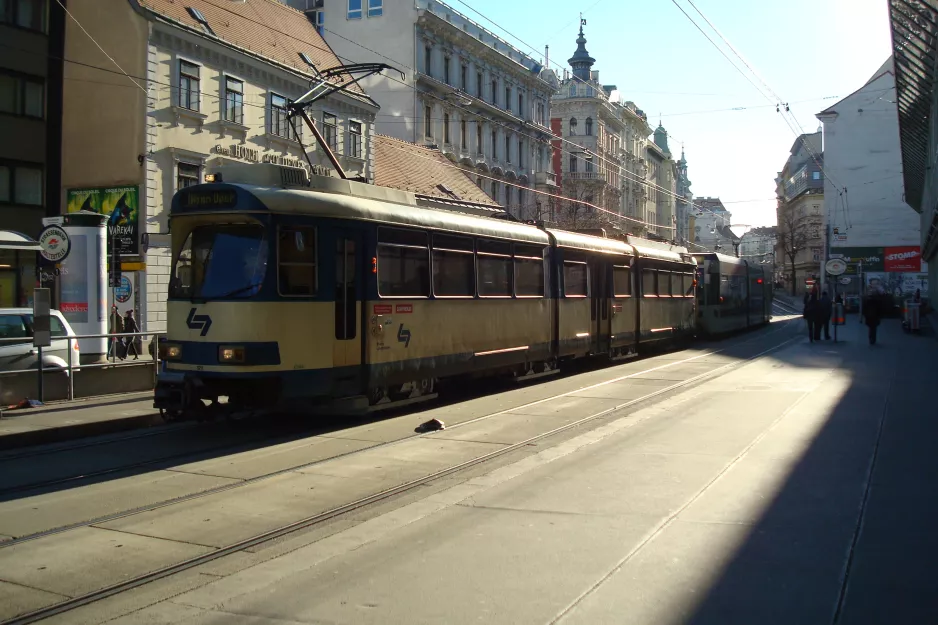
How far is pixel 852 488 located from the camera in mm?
7797

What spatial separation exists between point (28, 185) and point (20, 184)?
26 centimetres

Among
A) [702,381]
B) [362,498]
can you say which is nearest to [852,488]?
[362,498]

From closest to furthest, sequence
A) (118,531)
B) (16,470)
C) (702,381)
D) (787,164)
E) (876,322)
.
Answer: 1. (118,531)
2. (16,470)
3. (702,381)
4. (876,322)
5. (787,164)

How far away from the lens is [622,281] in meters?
21.4

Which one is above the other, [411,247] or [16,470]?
[411,247]

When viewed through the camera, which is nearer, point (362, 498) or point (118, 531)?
point (118, 531)

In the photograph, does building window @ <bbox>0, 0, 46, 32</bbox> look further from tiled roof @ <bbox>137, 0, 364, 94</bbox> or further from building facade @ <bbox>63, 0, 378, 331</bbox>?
tiled roof @ <bbox>137, 0, 364, 94</bbox>

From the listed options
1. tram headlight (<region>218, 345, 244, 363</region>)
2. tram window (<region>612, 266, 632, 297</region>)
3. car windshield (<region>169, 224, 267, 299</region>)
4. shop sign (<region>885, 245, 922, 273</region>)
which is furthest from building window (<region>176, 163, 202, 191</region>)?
shop sign (<region>885, 245, 922, 273</region>)

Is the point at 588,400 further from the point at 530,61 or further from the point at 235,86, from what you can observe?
the point at 530,61

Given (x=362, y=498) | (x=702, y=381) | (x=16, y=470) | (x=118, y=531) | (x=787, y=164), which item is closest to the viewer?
(x=118, y=531)

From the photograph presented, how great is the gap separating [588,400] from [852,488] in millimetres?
6602

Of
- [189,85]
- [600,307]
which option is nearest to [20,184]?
[189,85]

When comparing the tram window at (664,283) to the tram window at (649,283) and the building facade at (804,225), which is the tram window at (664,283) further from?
the building facade at (804,225)

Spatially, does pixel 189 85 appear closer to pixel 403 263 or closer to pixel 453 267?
pixel 453 267
